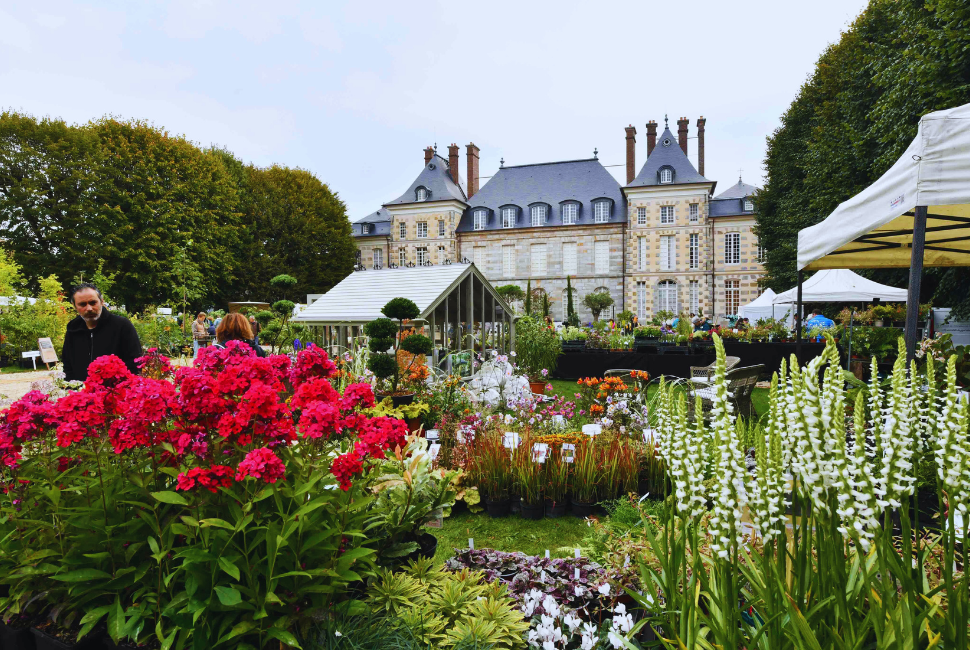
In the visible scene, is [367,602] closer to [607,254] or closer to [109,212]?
[109,212]

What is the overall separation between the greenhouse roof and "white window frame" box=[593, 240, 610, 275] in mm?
25343

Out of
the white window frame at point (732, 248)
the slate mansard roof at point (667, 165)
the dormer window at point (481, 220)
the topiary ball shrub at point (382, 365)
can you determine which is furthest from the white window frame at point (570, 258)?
the topiary ball shrub at point (382, 365)

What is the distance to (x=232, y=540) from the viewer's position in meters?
1.75

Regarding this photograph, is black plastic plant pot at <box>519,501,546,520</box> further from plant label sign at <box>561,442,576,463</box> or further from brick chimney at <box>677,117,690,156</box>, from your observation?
brick chimney at <box>677,117,690,156</box>

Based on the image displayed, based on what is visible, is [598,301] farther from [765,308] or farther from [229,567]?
[229,567]

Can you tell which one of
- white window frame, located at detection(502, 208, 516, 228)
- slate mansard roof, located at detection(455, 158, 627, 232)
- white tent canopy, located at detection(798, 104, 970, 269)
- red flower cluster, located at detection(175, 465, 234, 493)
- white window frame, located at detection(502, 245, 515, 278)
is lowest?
red flower cluster, located at detection(175, 465, 234, 493)

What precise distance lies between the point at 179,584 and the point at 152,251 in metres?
24.7

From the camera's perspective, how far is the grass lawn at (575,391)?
8.00 m

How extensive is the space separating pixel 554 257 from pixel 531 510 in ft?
103

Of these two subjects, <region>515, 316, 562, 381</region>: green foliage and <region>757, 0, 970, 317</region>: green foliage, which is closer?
<region>757, 0, 970, 317</region>: green foliage

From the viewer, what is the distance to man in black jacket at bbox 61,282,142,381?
3924 mm

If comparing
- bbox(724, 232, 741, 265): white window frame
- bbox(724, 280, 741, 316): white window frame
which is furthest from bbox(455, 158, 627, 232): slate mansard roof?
bbox(724, 280, 741, 316): white window frame

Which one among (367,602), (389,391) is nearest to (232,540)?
(367,602)

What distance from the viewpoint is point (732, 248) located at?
31906mm
